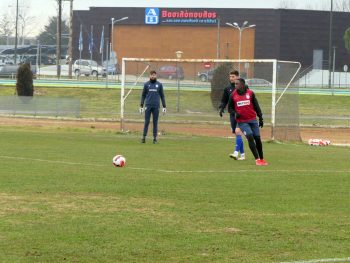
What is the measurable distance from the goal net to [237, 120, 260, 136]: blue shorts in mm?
9289

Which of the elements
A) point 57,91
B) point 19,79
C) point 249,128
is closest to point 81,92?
point 57,91

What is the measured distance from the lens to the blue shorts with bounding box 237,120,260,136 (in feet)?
54.4

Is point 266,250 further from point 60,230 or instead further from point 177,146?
point 177,146

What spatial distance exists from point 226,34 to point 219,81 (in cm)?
6026

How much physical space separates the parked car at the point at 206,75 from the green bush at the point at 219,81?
0.74 ft

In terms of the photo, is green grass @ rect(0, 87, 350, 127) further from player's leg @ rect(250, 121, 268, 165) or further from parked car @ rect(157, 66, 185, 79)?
player's leg @ rect(250, 121, 268, 165)

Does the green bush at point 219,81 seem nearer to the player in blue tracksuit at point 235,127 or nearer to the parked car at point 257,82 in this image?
the parked car at point 257,82

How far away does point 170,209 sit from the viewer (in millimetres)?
10352

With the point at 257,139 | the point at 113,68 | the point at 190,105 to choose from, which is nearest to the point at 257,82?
the point at 190,105

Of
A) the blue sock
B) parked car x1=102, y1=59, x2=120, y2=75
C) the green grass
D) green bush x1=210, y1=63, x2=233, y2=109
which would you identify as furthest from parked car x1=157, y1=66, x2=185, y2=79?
parked car x1=102, y1=59, x2=120, y2=75

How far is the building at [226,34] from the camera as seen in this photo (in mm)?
88625

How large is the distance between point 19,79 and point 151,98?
78.4 ft

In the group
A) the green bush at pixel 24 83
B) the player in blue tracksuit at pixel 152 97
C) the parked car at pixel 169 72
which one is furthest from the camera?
the green bush at pixel 24 83

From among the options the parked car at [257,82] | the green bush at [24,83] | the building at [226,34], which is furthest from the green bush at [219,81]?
the building at [226,34]
